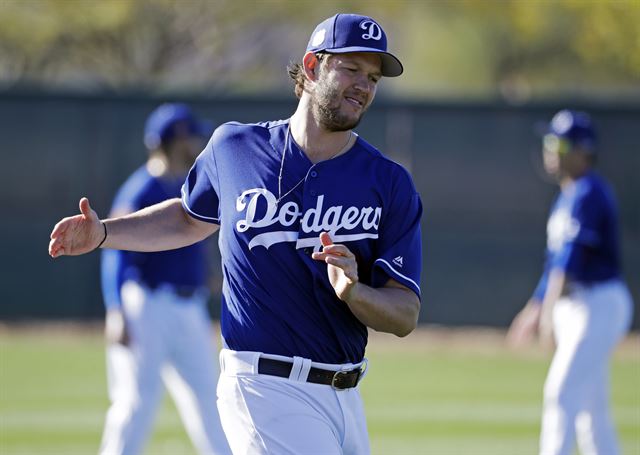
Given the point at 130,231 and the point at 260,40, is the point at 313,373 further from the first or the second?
the point at 260,40

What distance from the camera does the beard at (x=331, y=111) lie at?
5.09 m

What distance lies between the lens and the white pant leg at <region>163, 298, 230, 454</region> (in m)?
8.51

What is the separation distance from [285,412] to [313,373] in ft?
0.66

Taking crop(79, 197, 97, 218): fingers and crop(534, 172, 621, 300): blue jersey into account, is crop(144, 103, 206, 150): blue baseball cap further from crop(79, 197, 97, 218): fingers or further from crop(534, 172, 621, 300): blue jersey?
crop(79, 197, 97, 218): fingers

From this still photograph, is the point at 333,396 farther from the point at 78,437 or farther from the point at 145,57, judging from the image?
the point at 145,57

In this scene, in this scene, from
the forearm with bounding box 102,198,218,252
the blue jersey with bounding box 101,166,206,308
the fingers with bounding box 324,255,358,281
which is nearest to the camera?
the fingers with bounding box 324,255,358,281

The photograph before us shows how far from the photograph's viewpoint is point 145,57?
25078mm

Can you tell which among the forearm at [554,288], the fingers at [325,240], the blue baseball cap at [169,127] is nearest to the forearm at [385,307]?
the fingers at [325,240]

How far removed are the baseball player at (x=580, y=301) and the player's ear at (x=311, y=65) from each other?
13.1ft

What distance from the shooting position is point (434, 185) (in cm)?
1881

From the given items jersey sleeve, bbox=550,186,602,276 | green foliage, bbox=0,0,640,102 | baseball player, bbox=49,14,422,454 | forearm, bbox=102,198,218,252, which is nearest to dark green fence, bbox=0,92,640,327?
green foliage, bbox=0,0,640,102

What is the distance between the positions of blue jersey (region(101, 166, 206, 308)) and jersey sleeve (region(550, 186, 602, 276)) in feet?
8.89

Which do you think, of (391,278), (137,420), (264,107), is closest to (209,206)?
(391,278)

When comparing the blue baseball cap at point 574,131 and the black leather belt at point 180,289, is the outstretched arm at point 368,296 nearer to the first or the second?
the black leather belt at point 180,289
